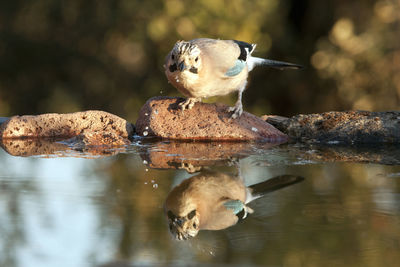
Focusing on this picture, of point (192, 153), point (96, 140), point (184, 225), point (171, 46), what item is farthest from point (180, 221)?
point (171, 46)

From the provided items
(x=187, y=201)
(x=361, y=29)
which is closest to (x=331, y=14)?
(x=361, y=29)

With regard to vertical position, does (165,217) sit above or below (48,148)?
above

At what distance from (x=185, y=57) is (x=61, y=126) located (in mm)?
1533

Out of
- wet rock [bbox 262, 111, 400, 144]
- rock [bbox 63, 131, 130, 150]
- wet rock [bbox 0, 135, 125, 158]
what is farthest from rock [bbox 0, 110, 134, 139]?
wet rock [bbox 262, 111, 400, 144]

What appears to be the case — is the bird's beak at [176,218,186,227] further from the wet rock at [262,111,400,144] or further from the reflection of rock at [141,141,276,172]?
the wet rock at [262,111,400,144]

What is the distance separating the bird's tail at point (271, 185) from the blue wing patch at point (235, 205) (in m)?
0.07

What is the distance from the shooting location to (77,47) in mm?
9922

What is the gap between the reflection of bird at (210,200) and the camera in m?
2.88

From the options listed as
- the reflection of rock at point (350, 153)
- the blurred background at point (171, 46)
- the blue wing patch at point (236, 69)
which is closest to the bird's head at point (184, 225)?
the reflection of rock at point (350, 153)

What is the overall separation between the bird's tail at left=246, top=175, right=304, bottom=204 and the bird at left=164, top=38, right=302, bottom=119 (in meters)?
1.56

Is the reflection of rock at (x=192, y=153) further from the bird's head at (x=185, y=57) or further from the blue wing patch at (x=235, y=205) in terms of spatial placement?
the blue wing patch at (x=235, y=205)

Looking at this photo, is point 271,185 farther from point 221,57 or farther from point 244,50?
point 244,50

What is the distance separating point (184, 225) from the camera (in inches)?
112

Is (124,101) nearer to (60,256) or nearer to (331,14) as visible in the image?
(331,14)
